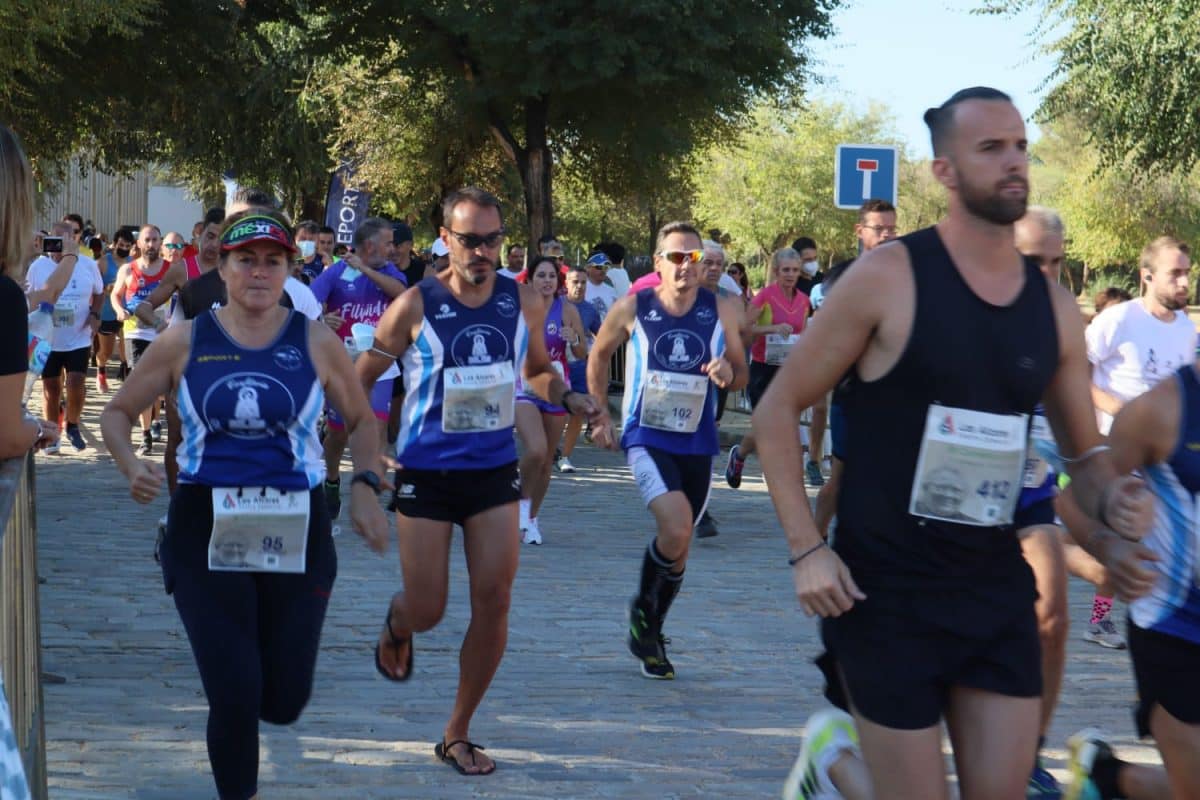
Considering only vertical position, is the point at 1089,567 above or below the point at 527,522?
above

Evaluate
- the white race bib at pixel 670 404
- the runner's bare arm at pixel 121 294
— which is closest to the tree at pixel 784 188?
the runner's bare arm at pixel 121 294

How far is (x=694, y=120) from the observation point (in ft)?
85.9

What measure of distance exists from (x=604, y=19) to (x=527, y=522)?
43.2 ft

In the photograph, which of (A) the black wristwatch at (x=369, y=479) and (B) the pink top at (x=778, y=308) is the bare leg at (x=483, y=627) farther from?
(B) the pink top at (x=778, y=308)

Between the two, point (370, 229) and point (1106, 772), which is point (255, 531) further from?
point (370, 229)

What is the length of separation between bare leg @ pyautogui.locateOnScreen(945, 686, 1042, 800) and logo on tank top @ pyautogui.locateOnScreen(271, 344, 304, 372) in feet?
7.59

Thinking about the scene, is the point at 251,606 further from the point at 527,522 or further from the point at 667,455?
the point at 527,522

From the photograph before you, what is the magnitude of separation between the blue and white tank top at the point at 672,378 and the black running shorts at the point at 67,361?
833 centimetres

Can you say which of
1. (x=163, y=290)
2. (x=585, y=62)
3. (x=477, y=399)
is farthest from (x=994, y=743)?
(x=585, y=62)

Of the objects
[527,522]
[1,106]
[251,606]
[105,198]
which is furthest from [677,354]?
[105,198]

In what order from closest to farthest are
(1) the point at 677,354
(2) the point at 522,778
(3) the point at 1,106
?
(2) the point at 522,778 < (1) the point at 677,354 < (3) the point at 1,106

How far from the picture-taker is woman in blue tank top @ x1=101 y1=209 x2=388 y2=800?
4.93 metres

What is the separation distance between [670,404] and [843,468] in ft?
13.4

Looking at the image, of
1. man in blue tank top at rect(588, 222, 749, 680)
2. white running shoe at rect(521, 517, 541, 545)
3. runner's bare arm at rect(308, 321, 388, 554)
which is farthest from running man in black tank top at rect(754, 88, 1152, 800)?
white running shoe at rect(521, 517, 541, 545)
